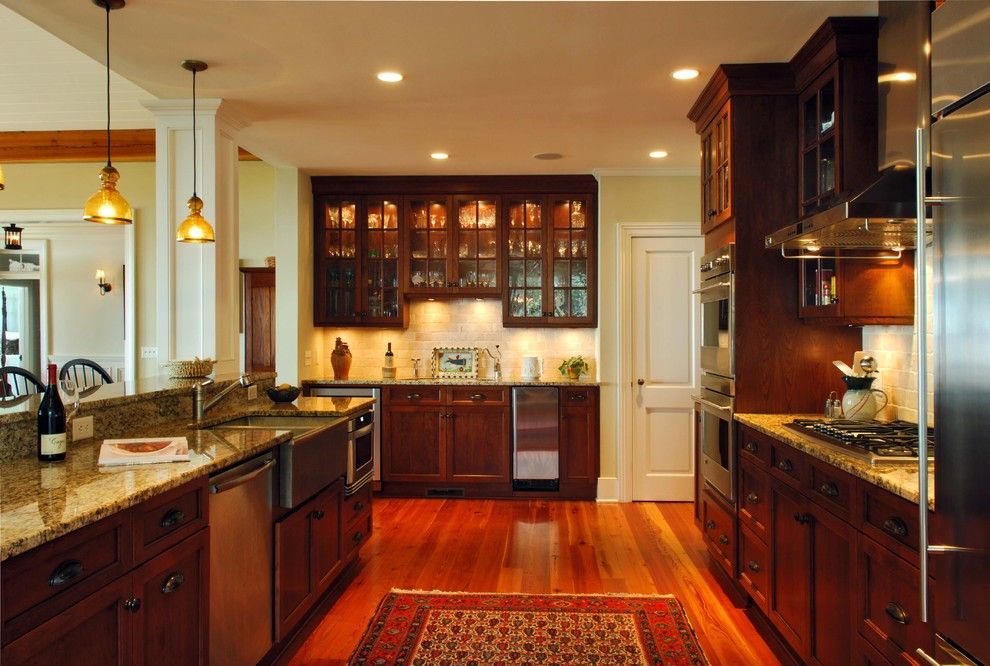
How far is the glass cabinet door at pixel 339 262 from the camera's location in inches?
222

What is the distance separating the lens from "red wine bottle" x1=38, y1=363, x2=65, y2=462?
2053 millimetres

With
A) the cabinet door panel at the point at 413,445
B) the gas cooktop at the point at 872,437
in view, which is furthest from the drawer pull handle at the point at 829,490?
the cabinet door panel at the point at 413,445

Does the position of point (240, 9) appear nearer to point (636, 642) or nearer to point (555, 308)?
point (636, 642)

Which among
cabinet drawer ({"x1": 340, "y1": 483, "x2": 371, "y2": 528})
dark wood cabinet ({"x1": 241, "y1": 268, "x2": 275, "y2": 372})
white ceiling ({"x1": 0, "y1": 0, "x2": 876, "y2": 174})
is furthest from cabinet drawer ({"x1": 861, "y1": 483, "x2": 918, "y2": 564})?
dark wood cabinet ({"x1": 241, "y1": 268, "x2": 275, "y2": 372})

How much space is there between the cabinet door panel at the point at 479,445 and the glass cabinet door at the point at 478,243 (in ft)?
3.41

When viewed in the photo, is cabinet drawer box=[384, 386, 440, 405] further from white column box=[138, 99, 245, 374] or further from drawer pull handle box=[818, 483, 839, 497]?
drawer pull handle box=[818, 483, 839, 497]

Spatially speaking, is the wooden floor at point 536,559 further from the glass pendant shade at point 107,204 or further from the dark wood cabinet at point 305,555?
the glass pendant shade at point 107,204

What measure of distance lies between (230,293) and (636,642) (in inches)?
111

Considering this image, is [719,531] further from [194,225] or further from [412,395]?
[194,225]

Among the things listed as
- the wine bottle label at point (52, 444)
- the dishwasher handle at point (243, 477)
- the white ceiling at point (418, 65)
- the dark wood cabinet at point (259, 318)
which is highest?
the white ceiling at point (418, 65)

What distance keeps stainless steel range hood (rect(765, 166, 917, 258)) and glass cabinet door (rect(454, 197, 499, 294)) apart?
3.03 m

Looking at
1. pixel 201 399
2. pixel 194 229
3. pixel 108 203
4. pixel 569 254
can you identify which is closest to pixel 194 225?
pixel 194 229

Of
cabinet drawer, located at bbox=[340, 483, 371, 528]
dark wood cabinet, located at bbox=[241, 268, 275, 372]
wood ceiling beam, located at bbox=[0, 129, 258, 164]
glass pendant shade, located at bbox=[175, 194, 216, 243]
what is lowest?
cabinet drawer, located at bbox=[340, 483, 371, 528]

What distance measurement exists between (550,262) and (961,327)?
4.27 m
